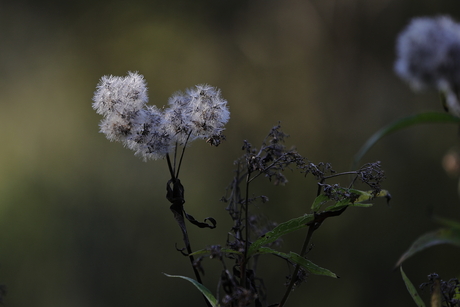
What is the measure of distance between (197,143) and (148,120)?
1.21 metres

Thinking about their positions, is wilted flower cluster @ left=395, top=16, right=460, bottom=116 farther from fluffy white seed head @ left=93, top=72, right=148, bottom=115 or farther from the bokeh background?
the bokeh background

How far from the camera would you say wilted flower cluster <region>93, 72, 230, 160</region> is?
48 centimetres

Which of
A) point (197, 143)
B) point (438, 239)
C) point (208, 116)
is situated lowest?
point (438, 239)

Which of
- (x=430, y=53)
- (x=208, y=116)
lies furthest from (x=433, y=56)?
(x=208, y=116)

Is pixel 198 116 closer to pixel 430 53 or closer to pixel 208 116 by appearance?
pixel 208 116

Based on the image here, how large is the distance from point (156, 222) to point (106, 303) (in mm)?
→ 361

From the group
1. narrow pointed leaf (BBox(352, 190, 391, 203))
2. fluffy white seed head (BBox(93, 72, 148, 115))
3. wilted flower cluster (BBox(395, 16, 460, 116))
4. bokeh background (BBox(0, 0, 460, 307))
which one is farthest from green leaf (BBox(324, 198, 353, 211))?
bokeh background (BBox(0, 0, 460, 307))

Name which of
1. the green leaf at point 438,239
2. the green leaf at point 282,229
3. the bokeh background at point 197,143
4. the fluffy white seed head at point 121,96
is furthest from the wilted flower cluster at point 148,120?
the bokeh background at point 197,143

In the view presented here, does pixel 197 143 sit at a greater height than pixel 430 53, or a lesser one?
greater

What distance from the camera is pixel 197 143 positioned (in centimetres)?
169

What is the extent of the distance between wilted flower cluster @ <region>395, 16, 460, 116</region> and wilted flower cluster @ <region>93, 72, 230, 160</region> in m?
0.23

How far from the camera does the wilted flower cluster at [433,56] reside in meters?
0.35

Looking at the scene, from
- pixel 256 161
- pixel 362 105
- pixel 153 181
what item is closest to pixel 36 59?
pixel 153 181

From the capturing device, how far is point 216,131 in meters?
0.50
